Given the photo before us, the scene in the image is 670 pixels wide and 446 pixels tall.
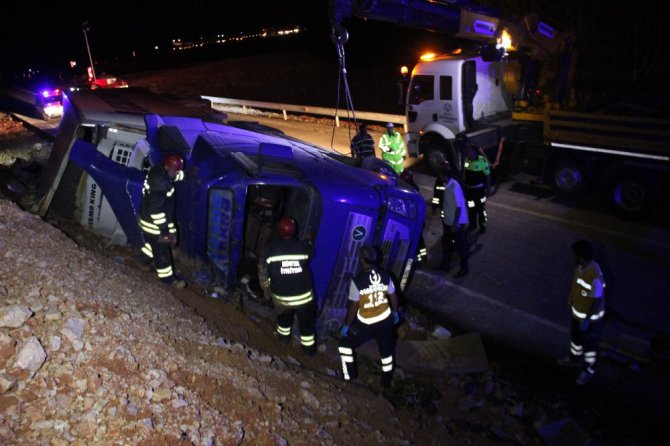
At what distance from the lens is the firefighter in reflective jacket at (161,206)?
195 inches

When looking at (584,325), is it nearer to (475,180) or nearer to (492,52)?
(475,180)

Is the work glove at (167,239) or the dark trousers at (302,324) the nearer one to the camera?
the dark trousers at (302,324)

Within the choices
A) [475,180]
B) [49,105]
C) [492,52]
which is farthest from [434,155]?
[49,105]

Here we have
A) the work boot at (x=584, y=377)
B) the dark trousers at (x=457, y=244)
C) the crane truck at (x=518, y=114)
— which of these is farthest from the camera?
the crane truck at (x=518, y=114)

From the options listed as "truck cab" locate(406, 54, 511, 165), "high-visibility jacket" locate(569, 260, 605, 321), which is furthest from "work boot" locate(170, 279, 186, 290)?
"truck cab" locate(406, 54, 511, 165)

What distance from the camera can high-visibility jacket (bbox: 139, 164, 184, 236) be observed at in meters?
4.95

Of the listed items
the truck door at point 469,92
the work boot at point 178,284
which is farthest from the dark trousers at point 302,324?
the truck door at point 469,92

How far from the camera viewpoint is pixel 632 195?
7.98m

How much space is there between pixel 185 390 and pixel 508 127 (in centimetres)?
867

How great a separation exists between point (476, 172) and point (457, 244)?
1377mm

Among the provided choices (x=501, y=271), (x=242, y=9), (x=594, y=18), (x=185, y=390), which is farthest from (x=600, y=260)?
(x=242, y=9)

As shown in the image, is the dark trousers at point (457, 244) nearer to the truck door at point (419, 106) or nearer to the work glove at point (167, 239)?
the work glove at point (167, 239)

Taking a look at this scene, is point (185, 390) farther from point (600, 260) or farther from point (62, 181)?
point (600, 260)

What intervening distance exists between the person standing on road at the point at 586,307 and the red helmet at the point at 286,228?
2.50 metres
